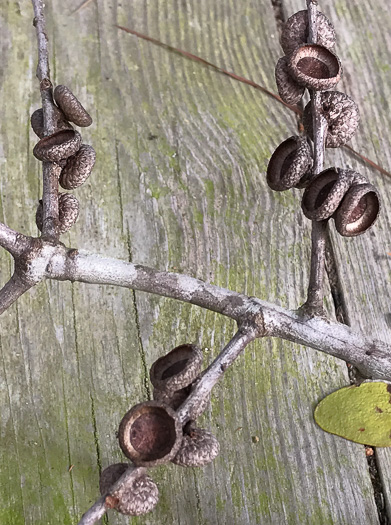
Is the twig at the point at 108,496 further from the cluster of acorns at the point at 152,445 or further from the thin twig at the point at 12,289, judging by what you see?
the thin twig at the point at 12,289

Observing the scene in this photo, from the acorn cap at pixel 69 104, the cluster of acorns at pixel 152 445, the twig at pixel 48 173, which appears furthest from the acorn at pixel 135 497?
the acorn cap at pixel 69 104

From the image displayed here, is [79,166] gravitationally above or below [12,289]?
above

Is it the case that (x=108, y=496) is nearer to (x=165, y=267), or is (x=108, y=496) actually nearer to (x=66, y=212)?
(x=66, y=212)

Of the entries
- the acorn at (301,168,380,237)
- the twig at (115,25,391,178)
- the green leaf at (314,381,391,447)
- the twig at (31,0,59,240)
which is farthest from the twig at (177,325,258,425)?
the twig at (115,25,391,178)

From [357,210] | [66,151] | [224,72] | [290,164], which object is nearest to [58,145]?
[66,151]

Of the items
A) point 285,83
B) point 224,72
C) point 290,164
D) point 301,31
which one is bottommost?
point 290,164

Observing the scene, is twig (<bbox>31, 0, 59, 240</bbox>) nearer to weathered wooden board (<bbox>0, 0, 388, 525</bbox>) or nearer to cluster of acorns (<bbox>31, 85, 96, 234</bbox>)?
cluster of acorns (<bbox>31, 85, 96, 234</bbox>)

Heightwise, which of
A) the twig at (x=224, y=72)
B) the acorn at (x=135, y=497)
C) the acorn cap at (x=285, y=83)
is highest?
the twig at (x=224, y=72)
